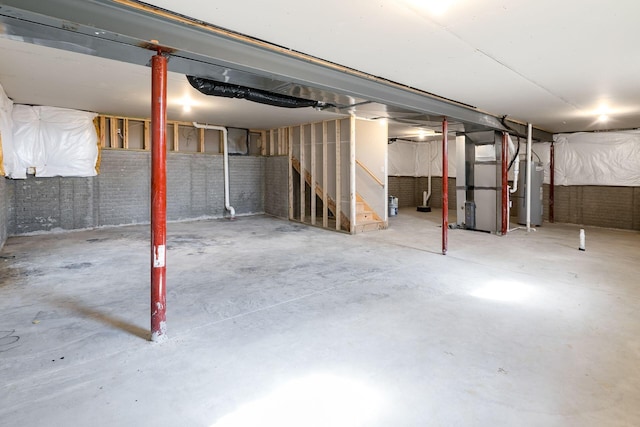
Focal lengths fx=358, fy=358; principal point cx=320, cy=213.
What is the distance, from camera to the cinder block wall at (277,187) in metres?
9.15

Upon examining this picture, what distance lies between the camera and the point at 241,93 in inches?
152

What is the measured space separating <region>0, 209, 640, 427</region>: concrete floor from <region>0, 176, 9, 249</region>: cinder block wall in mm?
870

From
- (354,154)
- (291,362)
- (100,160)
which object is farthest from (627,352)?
(100,160)

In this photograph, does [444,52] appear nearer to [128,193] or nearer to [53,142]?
[53,142]

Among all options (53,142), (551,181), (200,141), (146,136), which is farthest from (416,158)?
(53,142)

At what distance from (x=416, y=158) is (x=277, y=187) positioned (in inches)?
220

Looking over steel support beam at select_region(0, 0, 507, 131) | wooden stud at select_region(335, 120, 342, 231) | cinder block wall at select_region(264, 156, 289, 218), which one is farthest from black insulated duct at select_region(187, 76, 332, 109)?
cinder block wall at select_region(264, 156, 289, 218)

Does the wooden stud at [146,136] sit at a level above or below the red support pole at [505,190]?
above

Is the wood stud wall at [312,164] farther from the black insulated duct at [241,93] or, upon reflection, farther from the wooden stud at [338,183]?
the black insulated duct at [241,93]

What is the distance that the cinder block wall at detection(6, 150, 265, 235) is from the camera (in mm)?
6863

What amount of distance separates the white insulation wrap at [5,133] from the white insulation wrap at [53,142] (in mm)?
249

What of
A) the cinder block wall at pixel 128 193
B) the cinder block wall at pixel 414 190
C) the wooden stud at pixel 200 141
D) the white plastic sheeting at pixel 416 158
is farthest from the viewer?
the cinder block wall at pixel 414 190

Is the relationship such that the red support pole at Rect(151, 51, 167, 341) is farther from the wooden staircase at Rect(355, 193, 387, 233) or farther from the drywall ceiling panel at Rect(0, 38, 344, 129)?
the wooden staircase at Rect(355, 193, 387, 233)

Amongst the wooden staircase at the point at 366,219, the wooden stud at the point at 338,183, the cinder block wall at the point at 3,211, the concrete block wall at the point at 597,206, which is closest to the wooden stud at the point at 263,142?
the wooden stud at the point at 338,183
